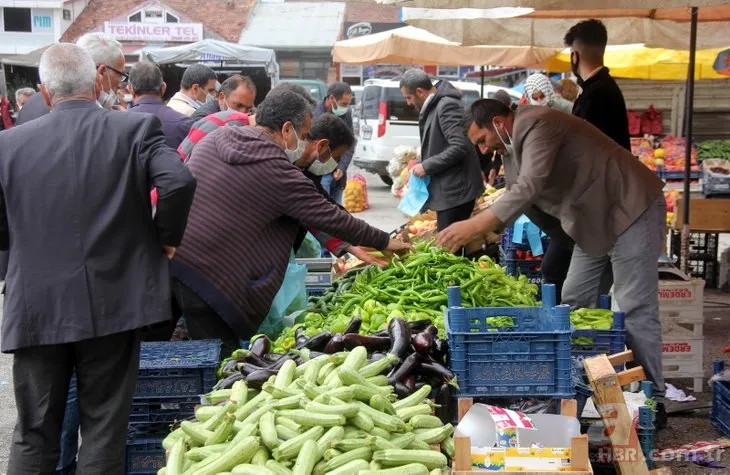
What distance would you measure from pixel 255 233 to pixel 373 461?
2.02 meters

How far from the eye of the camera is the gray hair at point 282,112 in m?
5.36

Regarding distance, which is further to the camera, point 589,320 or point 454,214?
point 454,214

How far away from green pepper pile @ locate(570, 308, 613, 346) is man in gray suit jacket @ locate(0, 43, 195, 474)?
251 cm

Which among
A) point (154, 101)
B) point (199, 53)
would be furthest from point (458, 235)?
point (199, 53)

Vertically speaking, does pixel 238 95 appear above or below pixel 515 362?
above

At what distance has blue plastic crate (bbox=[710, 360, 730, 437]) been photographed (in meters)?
5.95

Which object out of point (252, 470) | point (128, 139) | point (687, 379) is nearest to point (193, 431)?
point (252, 470)

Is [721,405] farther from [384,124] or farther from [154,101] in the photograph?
[384,124]

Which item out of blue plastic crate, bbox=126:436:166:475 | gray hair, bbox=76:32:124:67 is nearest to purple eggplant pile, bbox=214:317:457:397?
blue plastic crate, bbox=126:436:166:475

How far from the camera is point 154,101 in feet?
25.4

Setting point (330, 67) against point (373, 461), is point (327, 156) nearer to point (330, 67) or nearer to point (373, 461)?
point (373, 461)

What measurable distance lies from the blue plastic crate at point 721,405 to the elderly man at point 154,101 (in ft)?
14.2

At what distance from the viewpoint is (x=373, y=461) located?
349cm

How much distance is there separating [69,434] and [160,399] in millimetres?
788
